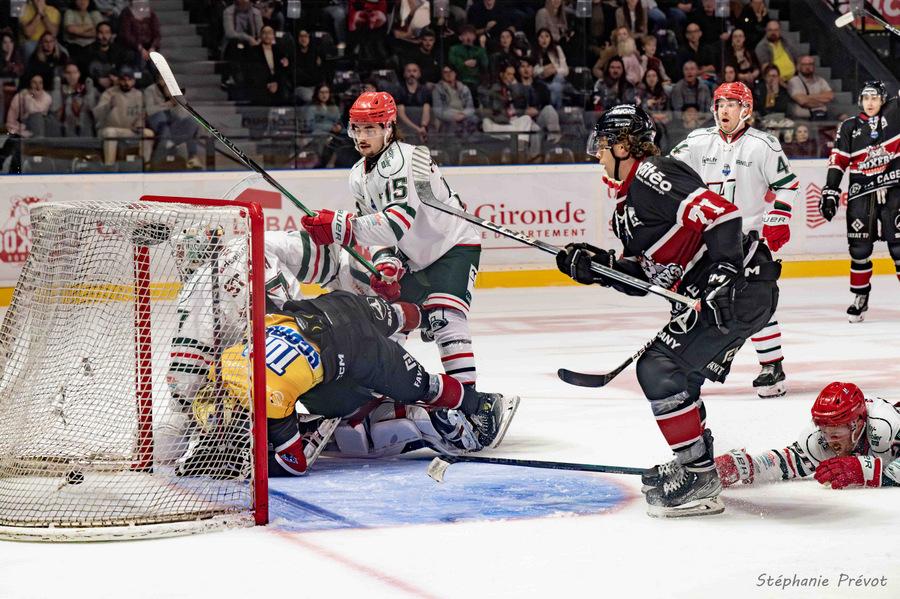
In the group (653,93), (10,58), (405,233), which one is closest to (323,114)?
(10,58)

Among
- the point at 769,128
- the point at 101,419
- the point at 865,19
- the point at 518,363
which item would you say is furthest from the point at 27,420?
the point at 865,19

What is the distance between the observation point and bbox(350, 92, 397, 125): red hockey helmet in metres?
4.74

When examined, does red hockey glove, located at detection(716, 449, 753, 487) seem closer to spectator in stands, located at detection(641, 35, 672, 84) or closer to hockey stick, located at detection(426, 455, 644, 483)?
hockey stick, located at detection(426, 455, 644, 483)

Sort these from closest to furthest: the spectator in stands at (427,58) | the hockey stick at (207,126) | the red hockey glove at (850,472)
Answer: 1. the red hockey glove at (850,472)
2. the hockey stick at (207,126)
3. the spectator in stands at (427,58)

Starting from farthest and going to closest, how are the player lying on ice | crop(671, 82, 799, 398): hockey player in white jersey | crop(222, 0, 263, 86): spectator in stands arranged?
crop(222, 0, 263, 86): spectator in stands → crop(671, 82, 799, 398): hockey player in white jersey → the player lying on ice

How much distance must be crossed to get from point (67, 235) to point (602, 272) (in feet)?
4.89

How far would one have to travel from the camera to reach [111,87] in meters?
9.79

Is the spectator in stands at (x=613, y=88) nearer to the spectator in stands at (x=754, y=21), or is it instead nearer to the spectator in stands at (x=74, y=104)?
the spectator in stands at (x=754, y=21)

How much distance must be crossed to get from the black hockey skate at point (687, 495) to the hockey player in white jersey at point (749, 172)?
2211mm

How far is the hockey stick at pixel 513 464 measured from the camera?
157 inches

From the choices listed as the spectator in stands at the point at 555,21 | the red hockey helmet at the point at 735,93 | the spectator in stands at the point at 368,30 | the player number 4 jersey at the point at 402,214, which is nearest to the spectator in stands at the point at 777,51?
the spectator in stands at the point at 555,21

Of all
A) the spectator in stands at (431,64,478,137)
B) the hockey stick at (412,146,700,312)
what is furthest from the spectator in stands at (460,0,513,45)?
the hockey stick at (412,146,700,312)

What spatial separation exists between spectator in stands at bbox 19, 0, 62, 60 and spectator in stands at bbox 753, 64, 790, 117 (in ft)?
18.3

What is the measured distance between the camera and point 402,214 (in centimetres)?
475
